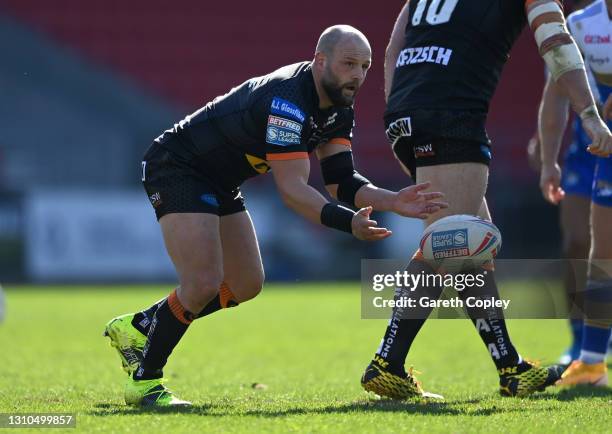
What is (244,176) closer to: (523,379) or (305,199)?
(305,199)

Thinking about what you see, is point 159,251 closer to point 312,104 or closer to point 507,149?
Result: point 507,149

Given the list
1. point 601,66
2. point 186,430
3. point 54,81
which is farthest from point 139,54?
point 186,430

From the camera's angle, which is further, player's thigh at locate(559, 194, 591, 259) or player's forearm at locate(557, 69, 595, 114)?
player's thigh at locate(559, 194, 591, 259)

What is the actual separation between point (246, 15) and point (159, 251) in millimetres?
10288

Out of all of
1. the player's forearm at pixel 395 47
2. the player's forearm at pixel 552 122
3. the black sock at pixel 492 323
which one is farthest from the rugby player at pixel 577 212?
the player's forearm at pixel 395 47

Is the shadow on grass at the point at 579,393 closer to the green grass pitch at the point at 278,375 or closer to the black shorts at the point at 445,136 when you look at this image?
the green grass pitch at the point at 278,375

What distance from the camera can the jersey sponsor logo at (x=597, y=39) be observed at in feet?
19.0

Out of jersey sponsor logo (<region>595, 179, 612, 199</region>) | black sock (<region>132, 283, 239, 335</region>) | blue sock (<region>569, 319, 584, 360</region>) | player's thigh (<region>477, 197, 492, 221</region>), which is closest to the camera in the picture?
player's thigh (<region>477, 197, 492, 221</region>)

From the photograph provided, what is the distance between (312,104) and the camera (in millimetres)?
4961

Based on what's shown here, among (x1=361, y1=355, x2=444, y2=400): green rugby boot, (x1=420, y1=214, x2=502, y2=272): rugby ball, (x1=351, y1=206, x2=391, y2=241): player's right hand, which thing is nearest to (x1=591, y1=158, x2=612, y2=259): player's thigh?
(x1=420, y1=214, x2=502, y2=272): rugby ball

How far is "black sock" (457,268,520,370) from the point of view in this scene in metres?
5.24

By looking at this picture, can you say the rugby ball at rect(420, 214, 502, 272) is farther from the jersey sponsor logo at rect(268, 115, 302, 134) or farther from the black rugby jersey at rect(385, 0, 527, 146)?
the jersey sponsor logo at rect(268, 115, 302, 134)

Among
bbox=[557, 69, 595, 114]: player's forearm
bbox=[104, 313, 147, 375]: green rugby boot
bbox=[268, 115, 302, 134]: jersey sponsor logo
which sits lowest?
bbox=[104, 313, 147, 375]: green rugby boot

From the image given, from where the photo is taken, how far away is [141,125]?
23516 mm
